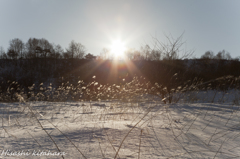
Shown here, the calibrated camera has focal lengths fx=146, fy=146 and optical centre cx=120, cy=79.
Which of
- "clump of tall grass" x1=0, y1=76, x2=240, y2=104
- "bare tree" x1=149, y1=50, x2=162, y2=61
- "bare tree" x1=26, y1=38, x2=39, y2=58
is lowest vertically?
"clump of tall grass" x1=0, y1=76, x2=240, y2=104

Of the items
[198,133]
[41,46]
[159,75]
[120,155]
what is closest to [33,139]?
[120,155]

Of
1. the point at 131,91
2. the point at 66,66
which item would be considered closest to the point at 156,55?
the point at 131,91

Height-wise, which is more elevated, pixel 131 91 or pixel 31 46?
pixel 31 46

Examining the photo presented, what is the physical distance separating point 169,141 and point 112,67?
33797mm

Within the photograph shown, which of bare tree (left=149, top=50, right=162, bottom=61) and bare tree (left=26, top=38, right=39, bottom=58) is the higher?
bare tree (left=26, top=38, right=39, bottom=58)

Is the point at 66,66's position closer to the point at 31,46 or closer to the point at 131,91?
the point at 31,46

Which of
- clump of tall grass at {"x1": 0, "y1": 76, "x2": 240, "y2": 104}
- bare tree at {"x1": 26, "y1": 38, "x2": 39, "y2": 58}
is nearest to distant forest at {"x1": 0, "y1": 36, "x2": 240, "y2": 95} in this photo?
bare tree at {"x1": 26, "y1": 38, "x2": 39, "y2": 58}

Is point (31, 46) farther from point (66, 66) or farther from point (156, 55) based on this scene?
point (156, 55)

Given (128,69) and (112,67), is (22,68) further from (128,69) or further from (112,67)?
(128,69)

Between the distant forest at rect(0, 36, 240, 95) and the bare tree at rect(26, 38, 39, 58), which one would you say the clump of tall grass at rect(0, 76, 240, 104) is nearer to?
the distant forest at rect(0, 36, 240, 95)

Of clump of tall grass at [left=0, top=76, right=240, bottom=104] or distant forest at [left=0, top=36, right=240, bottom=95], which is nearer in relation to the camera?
clump of tall grass at [left=0, top=76, right=240, bottom=104]

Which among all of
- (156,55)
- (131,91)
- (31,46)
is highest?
(31,46)

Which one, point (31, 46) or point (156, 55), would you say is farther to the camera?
point (31, 46)

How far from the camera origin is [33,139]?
4.61 ft
